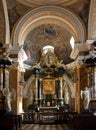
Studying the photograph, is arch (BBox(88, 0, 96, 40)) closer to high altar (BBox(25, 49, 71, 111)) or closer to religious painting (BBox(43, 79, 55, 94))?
high altar (BBox(25, 49, 71, 111))

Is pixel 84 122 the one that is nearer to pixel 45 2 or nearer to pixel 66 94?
pixel 45 2

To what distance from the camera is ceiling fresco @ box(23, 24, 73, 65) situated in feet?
80.4

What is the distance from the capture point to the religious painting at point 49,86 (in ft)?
83.3

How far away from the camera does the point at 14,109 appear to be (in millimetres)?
17391

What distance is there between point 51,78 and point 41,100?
2161 millimetres

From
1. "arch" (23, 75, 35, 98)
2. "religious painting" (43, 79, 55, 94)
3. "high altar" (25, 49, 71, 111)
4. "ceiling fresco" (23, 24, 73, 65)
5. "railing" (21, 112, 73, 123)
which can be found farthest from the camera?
"arch" (23, 75, 35, 98)

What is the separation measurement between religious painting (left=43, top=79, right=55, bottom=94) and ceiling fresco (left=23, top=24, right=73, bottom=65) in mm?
1937

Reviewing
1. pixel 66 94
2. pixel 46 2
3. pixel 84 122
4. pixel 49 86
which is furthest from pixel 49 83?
pixel 84 122

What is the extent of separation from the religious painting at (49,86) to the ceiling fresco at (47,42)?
6.35 feet

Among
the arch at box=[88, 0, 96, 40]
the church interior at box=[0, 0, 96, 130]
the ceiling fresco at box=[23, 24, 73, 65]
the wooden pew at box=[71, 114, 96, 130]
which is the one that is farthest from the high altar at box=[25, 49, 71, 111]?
the wooden pew at box=[71, 114, 96, 130]

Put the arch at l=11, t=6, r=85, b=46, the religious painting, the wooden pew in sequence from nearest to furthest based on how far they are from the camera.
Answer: the wooden pew < the arch at l=11, t=6, r=85, b=46 < the religious painting

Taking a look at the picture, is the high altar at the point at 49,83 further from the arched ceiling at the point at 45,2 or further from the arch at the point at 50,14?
the arched ceiling at the point at 45,2

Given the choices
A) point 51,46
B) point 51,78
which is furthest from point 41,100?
point 51,46

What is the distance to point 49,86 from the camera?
25.4 m
